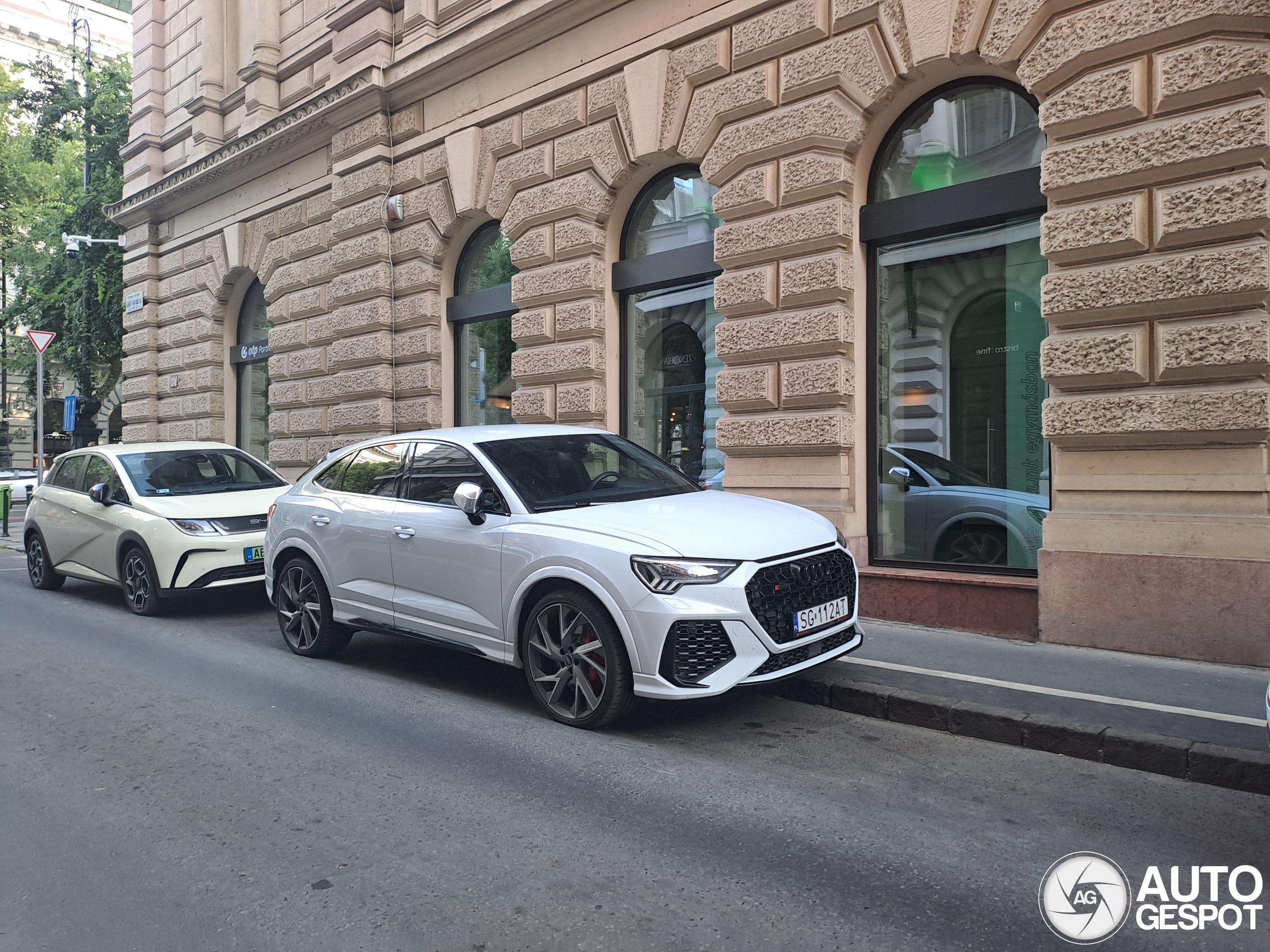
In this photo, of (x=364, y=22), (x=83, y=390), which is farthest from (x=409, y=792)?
(x=83, y=390)

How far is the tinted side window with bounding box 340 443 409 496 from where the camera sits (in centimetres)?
650

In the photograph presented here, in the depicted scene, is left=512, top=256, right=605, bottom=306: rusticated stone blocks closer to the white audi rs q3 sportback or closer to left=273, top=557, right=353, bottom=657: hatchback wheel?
the white audi rs q3 sportback

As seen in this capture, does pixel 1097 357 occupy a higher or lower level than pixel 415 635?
higher

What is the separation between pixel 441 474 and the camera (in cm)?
614

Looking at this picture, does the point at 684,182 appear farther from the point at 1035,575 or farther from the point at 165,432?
the point at 165,432

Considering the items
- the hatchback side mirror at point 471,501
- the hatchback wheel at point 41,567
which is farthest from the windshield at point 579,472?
the hatchback wheel at point 41,567

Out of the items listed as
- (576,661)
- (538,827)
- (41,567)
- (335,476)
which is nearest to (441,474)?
(335,476)

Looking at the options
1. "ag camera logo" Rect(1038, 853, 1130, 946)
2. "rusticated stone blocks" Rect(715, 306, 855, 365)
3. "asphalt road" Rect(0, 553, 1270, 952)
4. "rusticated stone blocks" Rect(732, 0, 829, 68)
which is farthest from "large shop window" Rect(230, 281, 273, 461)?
"ag camera logo" Rect(1038, 853, 1130, 946)

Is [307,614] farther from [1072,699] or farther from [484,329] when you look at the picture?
[484,329]

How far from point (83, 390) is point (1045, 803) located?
26688 mm

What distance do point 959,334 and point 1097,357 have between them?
1.58 m

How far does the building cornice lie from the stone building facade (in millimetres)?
91

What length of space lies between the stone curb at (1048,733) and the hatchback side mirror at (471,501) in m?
2.01

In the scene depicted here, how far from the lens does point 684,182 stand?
10250 millimetres
